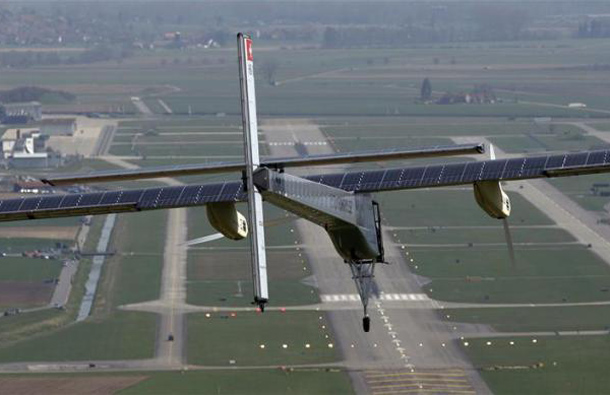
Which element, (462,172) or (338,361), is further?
(338,361)

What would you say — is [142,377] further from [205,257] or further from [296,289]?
[205,257]

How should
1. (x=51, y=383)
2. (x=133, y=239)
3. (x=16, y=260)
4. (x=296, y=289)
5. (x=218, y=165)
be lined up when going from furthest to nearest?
(x=133, y=239), (x=16, y=260), (x=296, y=289), (x=51, y=383), (x=218, y=165)

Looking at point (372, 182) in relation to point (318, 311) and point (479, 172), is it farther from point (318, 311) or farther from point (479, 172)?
point (318, 311)

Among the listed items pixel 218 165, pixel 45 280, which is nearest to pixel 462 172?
pixel 218 165

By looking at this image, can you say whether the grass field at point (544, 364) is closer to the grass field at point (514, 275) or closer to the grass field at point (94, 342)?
the grass field at point (514, 275)

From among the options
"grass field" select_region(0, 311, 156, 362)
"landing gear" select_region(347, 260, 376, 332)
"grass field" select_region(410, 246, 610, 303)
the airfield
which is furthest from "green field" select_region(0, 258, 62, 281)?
"landing gear" select_region(347, 260, 376, 332)

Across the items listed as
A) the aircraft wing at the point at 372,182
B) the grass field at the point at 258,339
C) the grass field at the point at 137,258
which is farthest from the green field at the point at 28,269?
the aircraft wing at the point at 372,182
